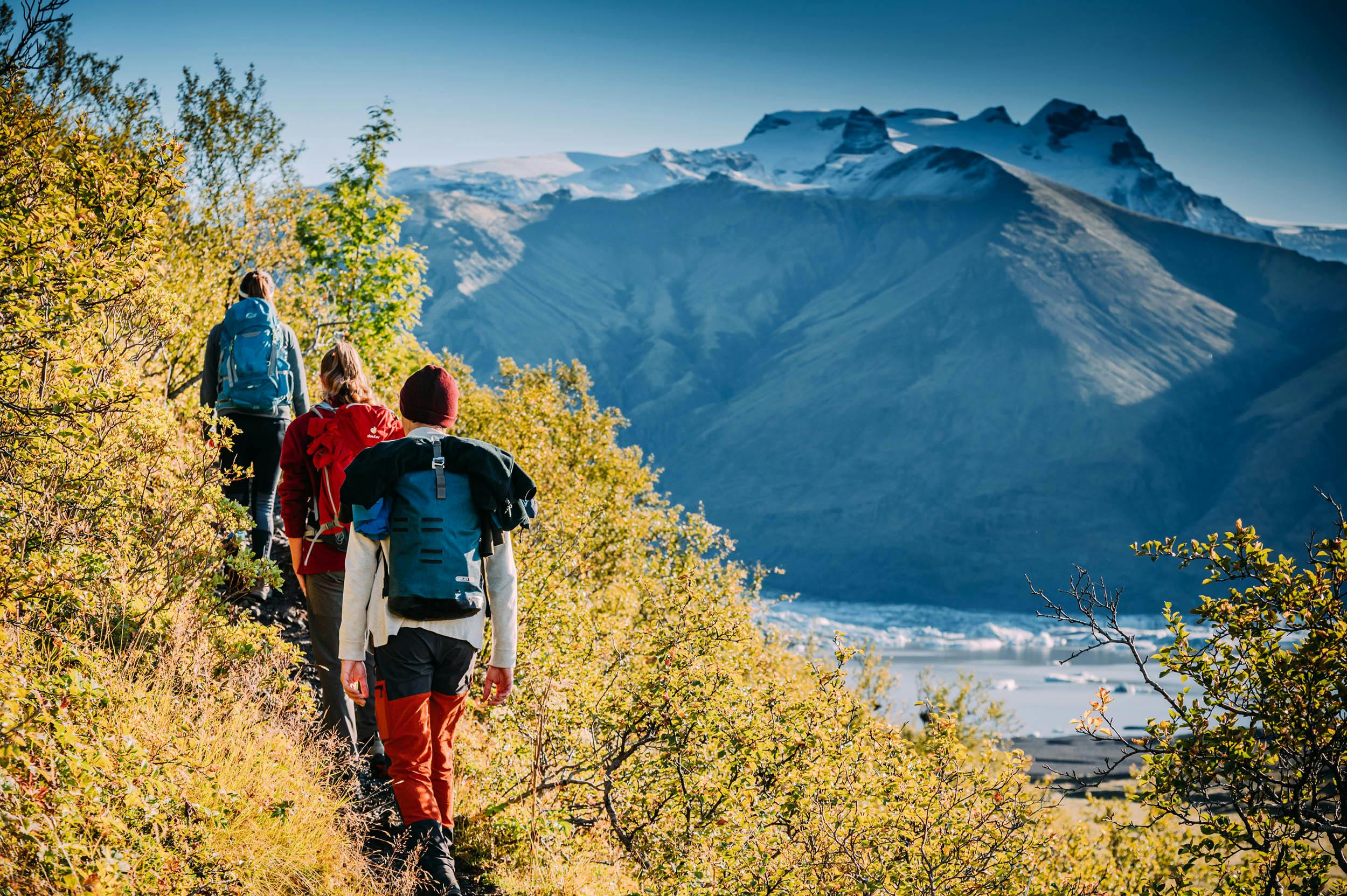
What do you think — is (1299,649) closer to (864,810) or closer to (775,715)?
(864,810)

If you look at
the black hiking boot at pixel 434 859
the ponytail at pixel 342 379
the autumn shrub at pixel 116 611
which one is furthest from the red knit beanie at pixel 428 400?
the black hiking boot at pixel 434 859

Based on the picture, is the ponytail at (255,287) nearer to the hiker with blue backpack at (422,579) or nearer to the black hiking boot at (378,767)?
the hiker with blue backpack at (422,579)

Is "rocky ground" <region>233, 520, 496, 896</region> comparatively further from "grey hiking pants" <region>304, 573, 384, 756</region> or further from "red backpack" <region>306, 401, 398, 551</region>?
"red backpack" <region>306, 401, 398, 551</region>

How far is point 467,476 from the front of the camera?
4.65 meters

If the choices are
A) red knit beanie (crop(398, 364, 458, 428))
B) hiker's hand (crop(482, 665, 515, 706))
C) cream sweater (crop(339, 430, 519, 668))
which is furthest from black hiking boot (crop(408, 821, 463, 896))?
red knit beanie (crop(398, 364, 458, 428))

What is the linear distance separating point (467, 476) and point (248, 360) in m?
3.44

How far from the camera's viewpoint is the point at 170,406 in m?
7.73

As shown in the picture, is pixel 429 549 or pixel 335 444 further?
pixel 335 444

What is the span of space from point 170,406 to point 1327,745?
7.86m

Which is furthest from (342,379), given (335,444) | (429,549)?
(429,549)

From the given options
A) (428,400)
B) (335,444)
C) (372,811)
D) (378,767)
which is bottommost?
(378,767)

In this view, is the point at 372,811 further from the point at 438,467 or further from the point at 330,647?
the point at 438,467

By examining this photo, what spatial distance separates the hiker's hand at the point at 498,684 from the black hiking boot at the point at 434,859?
0.63 m

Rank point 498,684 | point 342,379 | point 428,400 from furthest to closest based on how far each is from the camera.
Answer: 1. point 342,379
2. point 498,684
3. point 428,400
